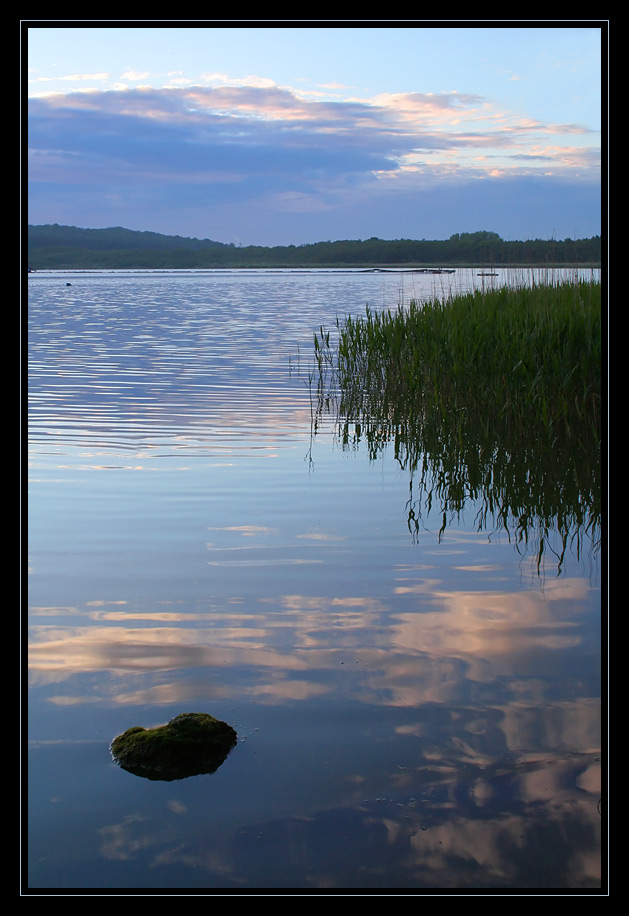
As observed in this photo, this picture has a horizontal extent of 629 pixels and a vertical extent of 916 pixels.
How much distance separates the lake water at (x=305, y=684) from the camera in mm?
2871

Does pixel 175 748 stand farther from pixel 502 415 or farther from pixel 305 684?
pixel 502 415

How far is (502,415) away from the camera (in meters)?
9.09

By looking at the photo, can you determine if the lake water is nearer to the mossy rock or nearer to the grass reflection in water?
the mossy rock

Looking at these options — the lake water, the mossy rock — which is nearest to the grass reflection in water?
the lake water

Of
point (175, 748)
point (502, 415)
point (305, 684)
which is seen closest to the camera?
point (175, 748)

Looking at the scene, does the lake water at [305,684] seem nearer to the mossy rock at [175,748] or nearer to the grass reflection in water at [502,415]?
the mossy rock at [175,748]

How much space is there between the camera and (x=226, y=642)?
439 cm

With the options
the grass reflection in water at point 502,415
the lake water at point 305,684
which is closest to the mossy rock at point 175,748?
the lake water at point 305,684

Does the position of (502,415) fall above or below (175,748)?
above

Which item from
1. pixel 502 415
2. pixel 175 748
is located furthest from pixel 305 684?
pixel 502 415

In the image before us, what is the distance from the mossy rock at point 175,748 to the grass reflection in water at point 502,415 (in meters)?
2.84

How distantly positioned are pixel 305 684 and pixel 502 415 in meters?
5.67

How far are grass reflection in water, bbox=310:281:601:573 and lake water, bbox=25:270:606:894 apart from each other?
396mm
